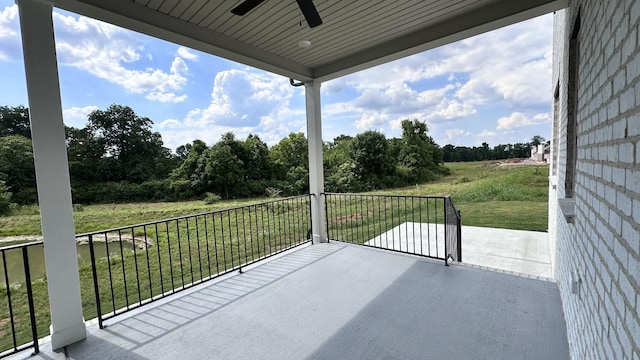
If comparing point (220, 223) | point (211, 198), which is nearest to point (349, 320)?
point (220, 223)

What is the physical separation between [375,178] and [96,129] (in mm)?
12083

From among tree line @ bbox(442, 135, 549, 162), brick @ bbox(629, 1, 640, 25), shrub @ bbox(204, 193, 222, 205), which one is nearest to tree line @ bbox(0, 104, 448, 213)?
shrub @ bbox(204, 193, 222, 205)

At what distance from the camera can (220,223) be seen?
9.15 metres

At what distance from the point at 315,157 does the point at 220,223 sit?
5831mm

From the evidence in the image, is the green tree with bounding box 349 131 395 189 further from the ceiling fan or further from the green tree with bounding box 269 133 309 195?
the ceiling fan

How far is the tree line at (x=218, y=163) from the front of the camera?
456 inches

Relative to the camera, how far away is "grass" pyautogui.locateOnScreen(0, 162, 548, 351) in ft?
13.1

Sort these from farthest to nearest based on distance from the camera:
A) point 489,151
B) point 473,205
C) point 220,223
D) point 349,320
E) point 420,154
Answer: point 420,154 < point 489,151 < point 473,205 < point 220,223 < point 349,320

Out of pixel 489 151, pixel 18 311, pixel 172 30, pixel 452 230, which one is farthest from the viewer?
pixel 489 151

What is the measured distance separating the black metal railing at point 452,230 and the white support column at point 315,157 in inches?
74.2

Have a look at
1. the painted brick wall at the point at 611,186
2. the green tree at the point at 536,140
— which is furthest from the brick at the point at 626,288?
the green tree at the point at 536,140

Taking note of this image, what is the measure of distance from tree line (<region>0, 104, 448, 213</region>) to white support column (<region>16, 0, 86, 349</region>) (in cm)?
1087

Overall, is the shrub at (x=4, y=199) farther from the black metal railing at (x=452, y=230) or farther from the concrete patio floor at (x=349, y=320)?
the black metal railing at (x=452, y=230)

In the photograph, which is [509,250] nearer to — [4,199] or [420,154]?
[420,154]
